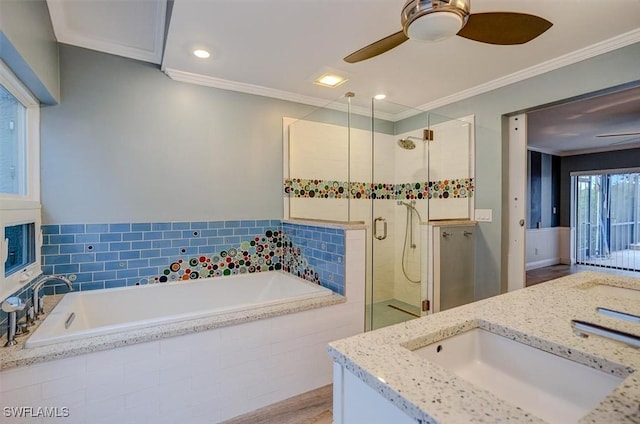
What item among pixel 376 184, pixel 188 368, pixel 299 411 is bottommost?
pixel 299 411

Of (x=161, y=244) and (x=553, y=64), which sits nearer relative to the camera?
(x=553, y=64)

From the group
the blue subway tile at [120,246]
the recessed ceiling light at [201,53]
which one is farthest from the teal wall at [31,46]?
the blue subway tile at [120,246]

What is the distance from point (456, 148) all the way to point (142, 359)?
3.22 m

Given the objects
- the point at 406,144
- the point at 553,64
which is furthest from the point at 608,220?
the point at 553,64

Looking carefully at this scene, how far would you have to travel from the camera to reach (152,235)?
8.44ft

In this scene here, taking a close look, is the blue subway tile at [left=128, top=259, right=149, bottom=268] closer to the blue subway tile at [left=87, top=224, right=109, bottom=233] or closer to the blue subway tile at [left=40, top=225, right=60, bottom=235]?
the blue subway tile at [left=87, top=224, right=109, bottom=233]

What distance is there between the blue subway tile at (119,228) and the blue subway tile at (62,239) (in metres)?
0.24

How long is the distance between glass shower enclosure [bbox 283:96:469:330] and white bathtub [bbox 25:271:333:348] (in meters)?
0.79

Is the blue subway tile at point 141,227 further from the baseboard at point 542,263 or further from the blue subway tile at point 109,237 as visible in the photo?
the baseboard at point 542,263

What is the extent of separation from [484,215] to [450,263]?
58 centimetres

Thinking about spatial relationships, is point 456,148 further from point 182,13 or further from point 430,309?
point 182,13

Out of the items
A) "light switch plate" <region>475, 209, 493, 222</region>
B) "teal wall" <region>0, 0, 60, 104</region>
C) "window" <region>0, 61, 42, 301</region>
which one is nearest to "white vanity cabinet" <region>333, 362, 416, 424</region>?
"window" <region>0, 61, 42, 301</region>

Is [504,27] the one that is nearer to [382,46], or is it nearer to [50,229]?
[382,46]

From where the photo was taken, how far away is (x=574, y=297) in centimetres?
121
